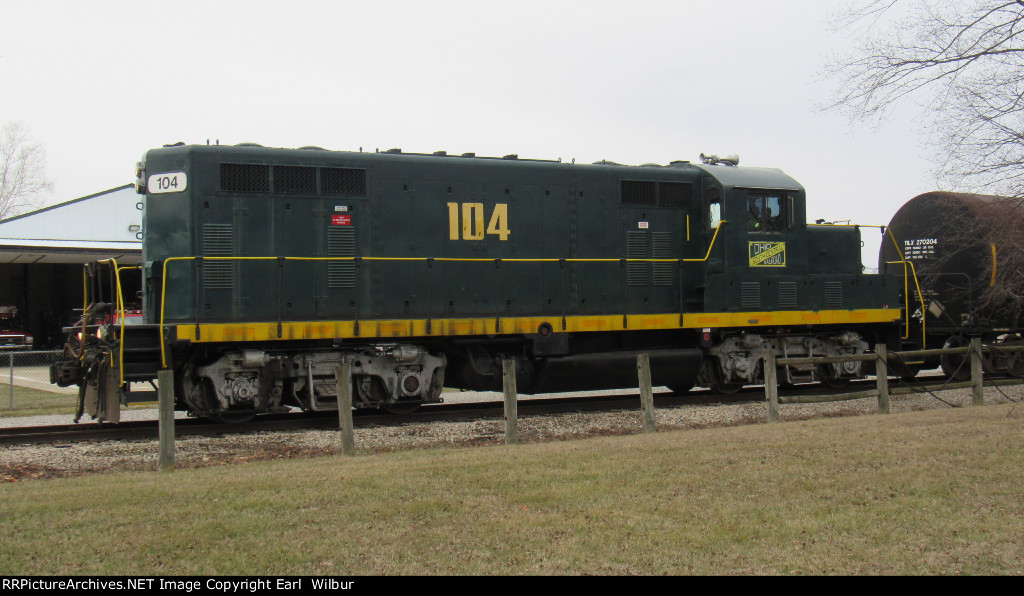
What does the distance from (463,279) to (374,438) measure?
10.6 feet

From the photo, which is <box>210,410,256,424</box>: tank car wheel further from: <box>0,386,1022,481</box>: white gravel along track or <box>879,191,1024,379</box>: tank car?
<box>879,191,1024,379</box>: tank car

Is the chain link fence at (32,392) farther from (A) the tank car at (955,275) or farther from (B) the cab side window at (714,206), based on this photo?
(A) the tank car at (955,275)

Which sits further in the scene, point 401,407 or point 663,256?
point 663,256

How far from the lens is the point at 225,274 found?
11.7 metres

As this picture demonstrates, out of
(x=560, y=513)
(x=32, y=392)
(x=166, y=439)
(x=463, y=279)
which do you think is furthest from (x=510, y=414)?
(x=32, y=392)

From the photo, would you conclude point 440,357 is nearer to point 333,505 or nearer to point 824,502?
point 333,505

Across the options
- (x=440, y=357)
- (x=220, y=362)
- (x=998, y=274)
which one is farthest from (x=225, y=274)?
(x=998, y=274)

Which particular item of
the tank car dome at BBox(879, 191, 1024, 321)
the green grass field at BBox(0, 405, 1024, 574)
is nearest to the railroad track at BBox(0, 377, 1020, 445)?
the tank car dome at BBox(879, 191, 1024, 321)

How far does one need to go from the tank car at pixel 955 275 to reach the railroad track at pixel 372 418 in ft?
6.96

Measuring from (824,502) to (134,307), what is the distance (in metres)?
10.4

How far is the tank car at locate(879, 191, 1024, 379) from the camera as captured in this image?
631 inches

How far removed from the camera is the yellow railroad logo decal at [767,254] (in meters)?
14.4

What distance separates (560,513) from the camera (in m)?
5.88

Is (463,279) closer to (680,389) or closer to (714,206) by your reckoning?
(714,206)
